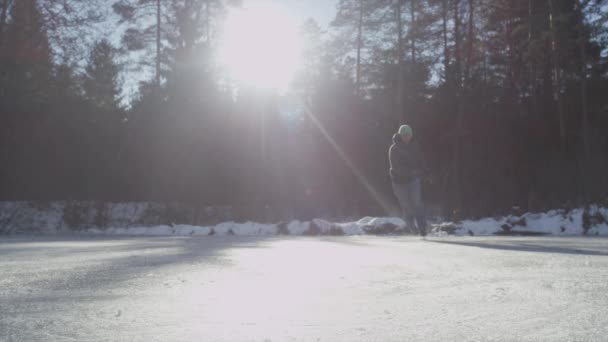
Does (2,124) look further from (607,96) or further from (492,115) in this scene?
(607,96)

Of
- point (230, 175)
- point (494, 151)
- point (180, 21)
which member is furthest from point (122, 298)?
point (180, 21)

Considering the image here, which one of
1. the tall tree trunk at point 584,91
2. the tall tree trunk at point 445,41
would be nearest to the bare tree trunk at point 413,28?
the tall tree trunk at point 445,41

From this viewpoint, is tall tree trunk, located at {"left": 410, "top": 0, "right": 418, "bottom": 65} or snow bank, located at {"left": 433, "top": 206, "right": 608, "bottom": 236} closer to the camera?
snow bank, located at {"left": 433, "top": 206, "right": 608, "bottom": 236}

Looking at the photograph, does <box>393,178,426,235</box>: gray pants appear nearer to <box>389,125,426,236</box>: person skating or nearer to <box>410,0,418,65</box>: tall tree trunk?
<box>389,125,426,236</box>: person skating

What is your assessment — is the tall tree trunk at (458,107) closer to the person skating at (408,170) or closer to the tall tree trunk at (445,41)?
the tall tree trunk at (445,41)

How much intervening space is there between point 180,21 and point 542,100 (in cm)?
1630

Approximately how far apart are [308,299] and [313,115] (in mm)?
19197

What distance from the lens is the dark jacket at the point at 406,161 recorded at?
701 cm

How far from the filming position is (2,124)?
14852 millimetres

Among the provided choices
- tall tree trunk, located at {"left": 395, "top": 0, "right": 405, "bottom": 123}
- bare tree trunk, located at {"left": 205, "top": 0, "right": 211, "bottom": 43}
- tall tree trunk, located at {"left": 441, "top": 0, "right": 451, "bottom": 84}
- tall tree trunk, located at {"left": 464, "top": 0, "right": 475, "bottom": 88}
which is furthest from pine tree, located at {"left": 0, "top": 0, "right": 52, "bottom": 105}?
tall tree trunk, located at {"left": 464, "top": 0, "right": 475, "bottom": 88}

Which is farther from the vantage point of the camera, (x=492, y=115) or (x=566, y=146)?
(x=492, y=115)

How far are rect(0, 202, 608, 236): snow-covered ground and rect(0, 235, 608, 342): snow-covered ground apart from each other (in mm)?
5140

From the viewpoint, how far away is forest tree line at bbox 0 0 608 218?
49.1 ft

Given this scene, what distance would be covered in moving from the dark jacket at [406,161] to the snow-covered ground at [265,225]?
77.8 inches
